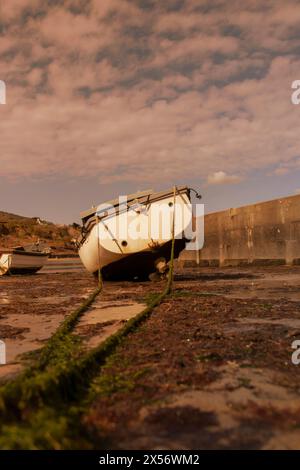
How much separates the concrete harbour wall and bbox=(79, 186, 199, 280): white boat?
27.4 feet

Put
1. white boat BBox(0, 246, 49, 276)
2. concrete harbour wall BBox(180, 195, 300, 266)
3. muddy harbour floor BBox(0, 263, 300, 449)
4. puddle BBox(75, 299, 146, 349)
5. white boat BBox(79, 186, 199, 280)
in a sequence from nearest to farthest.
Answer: muddy harbour floor BBox(0, 263, 300, 449), puddle BBox(75, 299, 146, 349), white boat BBox(79, 186, 199, 280), concrete harbour wall BBox(180, 195, 300, 266), white boat BBox(0, 246, 49, 276)

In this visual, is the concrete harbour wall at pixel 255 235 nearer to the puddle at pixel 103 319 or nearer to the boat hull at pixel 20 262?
the boat hull at pixel 20 262

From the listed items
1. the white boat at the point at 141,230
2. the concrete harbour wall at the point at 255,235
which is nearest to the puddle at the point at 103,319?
the white boat at the point at 141,230

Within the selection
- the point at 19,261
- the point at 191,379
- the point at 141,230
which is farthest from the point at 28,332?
the point at 19,261

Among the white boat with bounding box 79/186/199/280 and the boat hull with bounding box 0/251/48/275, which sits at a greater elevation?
the white boat with bounding box 79/186/199/280

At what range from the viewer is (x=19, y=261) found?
2091cm

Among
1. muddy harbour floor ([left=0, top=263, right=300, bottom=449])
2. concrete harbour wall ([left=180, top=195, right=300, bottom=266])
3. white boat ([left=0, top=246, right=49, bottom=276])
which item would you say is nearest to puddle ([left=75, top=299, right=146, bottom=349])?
muddy harbour floor ([left=0, top=263, right=300, bottom=449])

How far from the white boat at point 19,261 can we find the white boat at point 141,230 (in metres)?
9.25

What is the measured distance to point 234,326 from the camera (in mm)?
4906

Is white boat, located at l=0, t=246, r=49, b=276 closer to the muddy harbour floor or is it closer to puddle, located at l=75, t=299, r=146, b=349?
puddle, located at l=75, t=299, r=146, b=349

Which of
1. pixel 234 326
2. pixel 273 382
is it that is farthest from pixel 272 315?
pixel 273 382

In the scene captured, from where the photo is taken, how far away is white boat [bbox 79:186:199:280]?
11812 mm
